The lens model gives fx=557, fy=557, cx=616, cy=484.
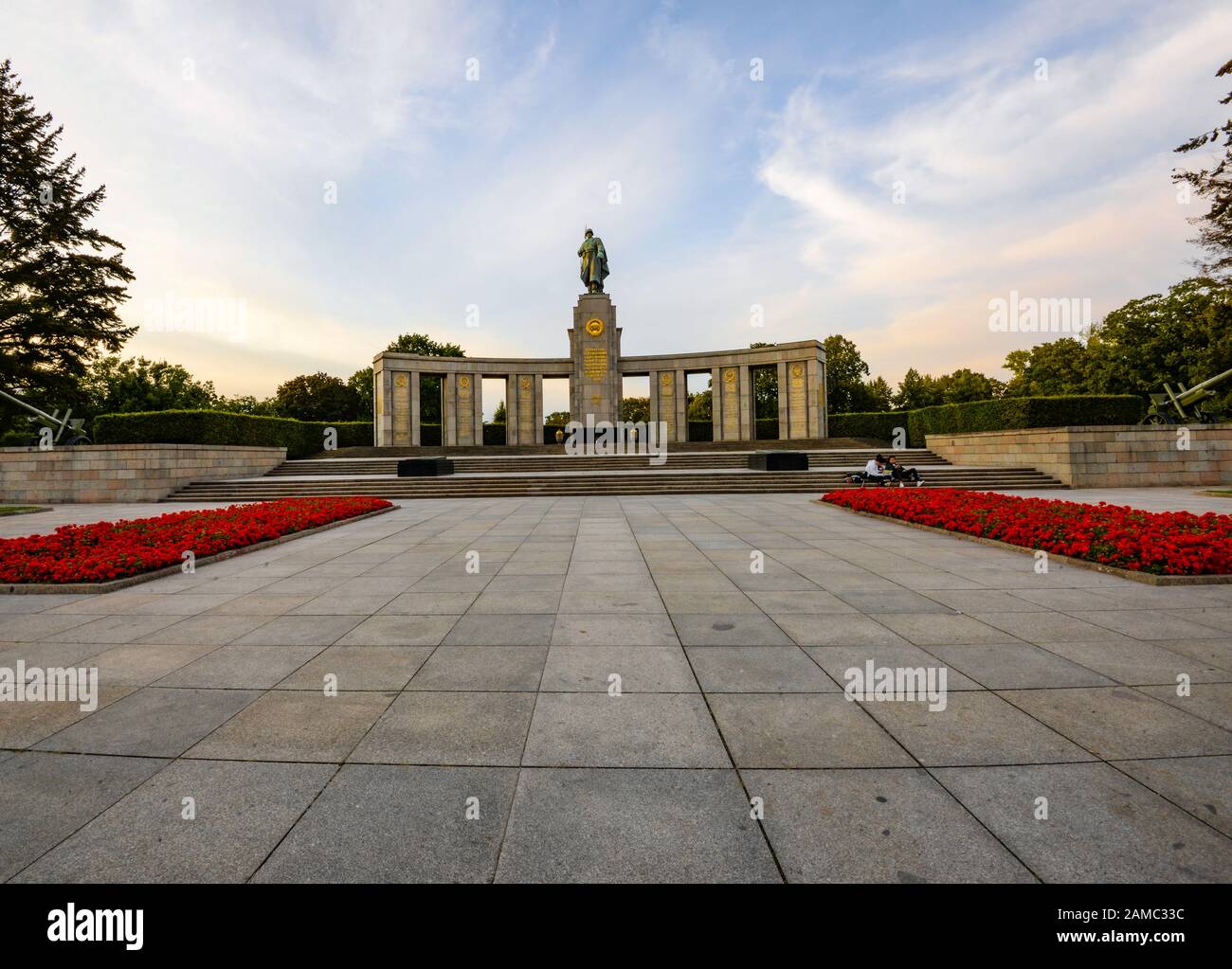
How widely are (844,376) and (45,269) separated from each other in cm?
7041

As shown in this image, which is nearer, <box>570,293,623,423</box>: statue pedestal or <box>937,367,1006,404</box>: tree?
<box>570,293,623,423</box>: statue pedestal

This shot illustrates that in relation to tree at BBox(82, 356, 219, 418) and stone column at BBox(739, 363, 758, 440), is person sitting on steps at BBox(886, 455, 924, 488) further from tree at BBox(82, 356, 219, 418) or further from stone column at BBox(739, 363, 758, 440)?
tree at BBox(82, 356, 219, 418)

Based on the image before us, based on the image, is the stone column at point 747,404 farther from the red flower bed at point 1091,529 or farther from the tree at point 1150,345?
the red flower bed at point 1091,529

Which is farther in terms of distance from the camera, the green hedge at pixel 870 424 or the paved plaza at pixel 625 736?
the green hedge at pixel 870 424

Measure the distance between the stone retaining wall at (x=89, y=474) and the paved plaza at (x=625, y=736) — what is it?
61.2 ft

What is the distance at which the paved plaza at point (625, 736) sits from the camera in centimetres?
244

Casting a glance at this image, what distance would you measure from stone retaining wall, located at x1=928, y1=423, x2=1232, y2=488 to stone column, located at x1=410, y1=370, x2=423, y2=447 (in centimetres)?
3901

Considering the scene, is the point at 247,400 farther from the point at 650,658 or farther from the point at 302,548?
the point at 650,658

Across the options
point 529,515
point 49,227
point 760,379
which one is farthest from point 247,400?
point 529,515

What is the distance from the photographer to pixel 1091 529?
8.90m

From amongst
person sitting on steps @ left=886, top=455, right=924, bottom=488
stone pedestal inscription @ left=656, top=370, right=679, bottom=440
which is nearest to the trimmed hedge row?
person sitting on steps @ left=886, top=455, right=924, bottom=488

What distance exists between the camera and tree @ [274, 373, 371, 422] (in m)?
71.6

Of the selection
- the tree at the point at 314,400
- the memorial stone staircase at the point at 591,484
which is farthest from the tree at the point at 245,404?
the memorial stone staircase at the point at 591,484
